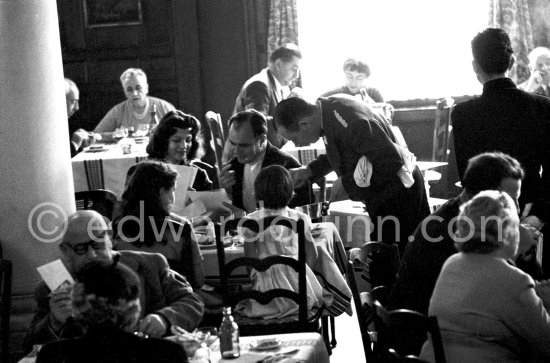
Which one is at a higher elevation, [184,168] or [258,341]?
[184,168]

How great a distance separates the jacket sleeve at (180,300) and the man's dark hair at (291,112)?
1.64 m

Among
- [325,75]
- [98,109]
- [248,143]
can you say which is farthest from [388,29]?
[248,143]

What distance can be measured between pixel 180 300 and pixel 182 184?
1944 mm

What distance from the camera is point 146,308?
351 cm

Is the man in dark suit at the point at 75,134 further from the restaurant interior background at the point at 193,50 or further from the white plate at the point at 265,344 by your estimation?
the white plate at the point at 265,344

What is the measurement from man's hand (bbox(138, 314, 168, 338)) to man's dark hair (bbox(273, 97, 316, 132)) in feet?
6.20

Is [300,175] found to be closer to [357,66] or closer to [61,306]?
[61,306]

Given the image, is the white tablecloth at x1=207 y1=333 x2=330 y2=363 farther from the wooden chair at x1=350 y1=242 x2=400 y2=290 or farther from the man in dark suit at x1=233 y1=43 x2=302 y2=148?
the man in dark suit at x1=233 y1=43 x2=302 y2=148

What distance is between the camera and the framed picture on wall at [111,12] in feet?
33.1

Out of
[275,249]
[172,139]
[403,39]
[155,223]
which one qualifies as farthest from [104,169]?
[155,223]

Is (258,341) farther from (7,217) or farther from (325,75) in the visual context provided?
(325,75)

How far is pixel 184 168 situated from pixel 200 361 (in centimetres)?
231

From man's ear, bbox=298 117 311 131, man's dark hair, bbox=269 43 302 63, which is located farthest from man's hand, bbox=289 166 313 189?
man's dark hair, bbox=269 43 302 63

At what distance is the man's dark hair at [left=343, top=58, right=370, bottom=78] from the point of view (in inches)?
349
